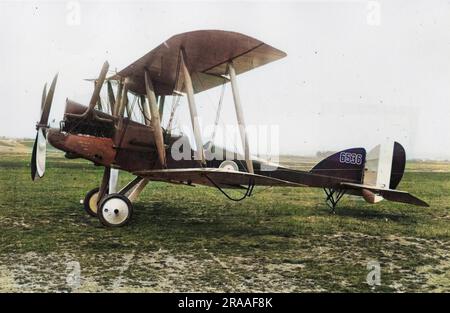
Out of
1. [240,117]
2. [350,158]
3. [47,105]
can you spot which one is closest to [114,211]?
[47,105]

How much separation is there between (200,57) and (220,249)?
120 inches

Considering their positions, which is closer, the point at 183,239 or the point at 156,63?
the point at 183,239

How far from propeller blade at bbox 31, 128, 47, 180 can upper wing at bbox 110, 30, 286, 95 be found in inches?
65.5

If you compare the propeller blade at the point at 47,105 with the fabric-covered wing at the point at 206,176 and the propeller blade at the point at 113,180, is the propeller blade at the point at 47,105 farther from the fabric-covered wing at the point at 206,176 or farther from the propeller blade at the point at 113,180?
the fabric-covered wing at the point at 206,176

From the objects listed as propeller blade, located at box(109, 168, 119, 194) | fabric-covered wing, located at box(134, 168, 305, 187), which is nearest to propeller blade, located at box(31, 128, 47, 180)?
propeller blade, located at box(109, 168, 119, 194)

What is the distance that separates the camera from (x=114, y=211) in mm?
5840

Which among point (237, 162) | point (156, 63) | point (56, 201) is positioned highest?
point (156, 63)

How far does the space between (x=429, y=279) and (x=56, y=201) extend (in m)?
7.32

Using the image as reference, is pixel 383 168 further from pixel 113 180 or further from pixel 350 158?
pixel 113 180

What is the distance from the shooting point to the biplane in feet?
18.9
